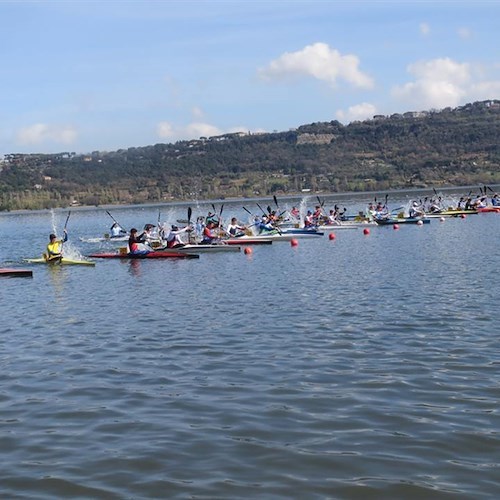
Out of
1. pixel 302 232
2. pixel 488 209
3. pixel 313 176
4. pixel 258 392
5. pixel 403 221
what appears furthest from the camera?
pixel 313 176

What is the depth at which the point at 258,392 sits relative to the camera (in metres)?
10.6

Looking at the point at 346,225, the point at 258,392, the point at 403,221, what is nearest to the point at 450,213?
the point at 403,221

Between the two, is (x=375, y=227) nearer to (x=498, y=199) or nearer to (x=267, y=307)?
(x=498, y=199)

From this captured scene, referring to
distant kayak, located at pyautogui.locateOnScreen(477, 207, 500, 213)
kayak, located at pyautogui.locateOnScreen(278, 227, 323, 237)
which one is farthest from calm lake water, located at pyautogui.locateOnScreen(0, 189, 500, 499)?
distant kayak, located at pyautogui.locateOnScreen(477, 207, 500, 213)

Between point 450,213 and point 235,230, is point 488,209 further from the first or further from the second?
point 235,230

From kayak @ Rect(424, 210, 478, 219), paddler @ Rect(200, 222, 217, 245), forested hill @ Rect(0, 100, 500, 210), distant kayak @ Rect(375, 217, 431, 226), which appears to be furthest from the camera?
forested hill @ Rect(0, 100, 500, 210)

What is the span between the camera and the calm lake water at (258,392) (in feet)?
25.6

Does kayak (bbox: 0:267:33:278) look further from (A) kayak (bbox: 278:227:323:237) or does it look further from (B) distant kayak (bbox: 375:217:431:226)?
(B) distant kayak (bbox: 375:217:431:226)

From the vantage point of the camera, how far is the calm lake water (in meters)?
7.80

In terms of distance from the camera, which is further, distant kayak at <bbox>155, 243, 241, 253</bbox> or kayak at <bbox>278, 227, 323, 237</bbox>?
kayak at <bbox>278, 227, 323, 237</bbox>

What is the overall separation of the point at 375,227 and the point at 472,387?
37424mm

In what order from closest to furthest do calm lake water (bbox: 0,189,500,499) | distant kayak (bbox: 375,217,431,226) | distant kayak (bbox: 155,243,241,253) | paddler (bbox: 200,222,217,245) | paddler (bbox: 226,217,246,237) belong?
calm lake water (bbox: 0,189,500,499)
distant kayak (bbox: 155,243,241,253)
paddler (bbox: 200,222,217,245)
paddler (bbox: 226,217,246,237)
distant kayak (bbox: 375,217,431,226)

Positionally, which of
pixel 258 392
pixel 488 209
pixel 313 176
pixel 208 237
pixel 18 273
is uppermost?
pixel 313 176

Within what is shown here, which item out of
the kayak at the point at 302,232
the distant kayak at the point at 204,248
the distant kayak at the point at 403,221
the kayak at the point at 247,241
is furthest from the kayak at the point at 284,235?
the distant kayak at the point at 403,221
